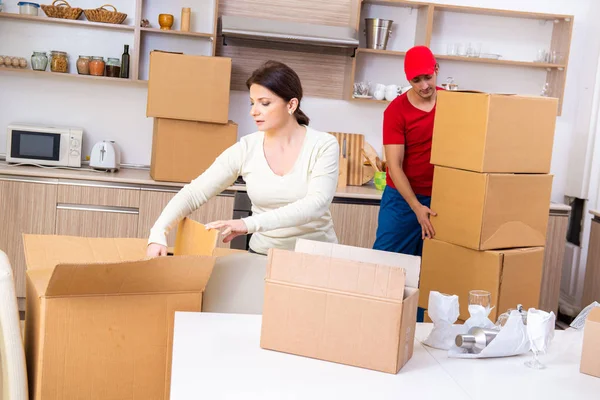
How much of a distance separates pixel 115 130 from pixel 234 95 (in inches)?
29.1

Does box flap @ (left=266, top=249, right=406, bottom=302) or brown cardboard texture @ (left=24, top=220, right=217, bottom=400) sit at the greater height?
box flap @ (left=266, top=249, right=406, bottom=302)

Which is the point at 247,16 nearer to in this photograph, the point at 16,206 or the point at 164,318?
the point at 16,206

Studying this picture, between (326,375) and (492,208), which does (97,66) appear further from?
(326,375)

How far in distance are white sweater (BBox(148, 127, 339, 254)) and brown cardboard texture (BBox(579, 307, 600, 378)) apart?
0.94m

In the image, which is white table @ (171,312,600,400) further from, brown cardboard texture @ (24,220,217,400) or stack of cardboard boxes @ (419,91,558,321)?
stack of cardboard boxes @ (419,91,558,321)

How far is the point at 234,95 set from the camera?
4.69 m

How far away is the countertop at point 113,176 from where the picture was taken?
4059 mm

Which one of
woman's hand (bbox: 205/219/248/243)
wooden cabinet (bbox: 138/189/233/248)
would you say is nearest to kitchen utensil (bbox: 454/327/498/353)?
woman's hand (bbox: 205/219/248/243)

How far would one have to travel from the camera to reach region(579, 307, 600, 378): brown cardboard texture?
1.70 metres

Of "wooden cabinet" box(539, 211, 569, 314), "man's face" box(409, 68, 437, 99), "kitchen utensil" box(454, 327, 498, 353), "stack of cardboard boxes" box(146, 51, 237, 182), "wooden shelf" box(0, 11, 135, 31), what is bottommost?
"wooden cabinet" box(539, 211, 569, 314)

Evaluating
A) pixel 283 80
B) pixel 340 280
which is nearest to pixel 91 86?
pixel 283 80

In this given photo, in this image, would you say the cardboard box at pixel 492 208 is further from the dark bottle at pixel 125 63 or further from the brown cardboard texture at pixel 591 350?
the dark bottle at pixel 125 63

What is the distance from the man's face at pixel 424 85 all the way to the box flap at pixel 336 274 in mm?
1914

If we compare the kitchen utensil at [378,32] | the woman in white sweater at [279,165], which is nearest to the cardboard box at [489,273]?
the woman in white sweater at [279,165]
